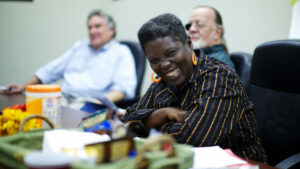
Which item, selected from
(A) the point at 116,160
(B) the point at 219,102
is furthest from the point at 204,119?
(A) the point at 116,160

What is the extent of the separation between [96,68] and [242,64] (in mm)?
1302

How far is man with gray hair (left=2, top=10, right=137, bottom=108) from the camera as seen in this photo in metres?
2.36

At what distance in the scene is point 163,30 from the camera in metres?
1.02

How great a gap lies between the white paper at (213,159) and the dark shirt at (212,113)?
0.68ft

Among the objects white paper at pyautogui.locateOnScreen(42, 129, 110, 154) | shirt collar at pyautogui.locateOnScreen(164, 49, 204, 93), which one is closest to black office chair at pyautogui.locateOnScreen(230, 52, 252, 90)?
shirt collar at pyautogui.locateOnScreen(164, 49, 204, 93)

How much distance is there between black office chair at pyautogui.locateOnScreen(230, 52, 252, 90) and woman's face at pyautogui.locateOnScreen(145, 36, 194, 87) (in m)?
0.68

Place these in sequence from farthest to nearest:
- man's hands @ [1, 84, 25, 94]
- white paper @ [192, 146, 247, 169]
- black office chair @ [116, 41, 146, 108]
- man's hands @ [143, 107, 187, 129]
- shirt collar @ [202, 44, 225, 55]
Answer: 1. black office chair @ [116, 41, 146, 108]
2. shirt collar @ [202, 44, 225, 55]
3. man's hands @ [1, 84, 25, 94]
4. man's hands @ [143, 107, 187, 129]
5. white paper @ [192, 146, 247, 169]

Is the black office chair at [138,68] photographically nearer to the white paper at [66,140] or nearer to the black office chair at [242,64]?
the black office chair at [242,64]

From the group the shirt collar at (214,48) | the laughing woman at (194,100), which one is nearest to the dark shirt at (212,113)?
the laughing woman at (194,100)

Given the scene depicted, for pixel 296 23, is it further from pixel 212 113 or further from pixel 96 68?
pixel 96 68

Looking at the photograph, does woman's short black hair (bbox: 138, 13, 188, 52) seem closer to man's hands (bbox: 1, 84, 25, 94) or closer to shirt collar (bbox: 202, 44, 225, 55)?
shirt collar (bbox: 202, 44, 225, 55)

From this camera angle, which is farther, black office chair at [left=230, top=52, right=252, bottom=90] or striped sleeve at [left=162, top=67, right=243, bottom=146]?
black office chair at [left=230, top=52, right=252, bottom=90]

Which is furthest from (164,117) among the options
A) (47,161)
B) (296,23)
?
(296,23)

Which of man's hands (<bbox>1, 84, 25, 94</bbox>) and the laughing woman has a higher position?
the laughing woman
